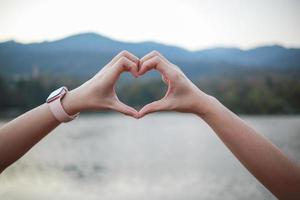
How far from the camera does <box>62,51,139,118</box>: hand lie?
3.98ft

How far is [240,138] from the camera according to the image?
106cm

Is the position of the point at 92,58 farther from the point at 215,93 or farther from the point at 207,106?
the point at 207,106

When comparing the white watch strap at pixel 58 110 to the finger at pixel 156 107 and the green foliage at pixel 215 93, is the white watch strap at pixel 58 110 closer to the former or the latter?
the finger at pixel 156 107

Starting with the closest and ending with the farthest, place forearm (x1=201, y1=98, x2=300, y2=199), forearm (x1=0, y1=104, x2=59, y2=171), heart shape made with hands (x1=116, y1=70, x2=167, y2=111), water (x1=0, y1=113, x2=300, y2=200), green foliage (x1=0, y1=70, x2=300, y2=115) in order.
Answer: forearm (x1=201, y1=98, x2=300, y2=199)
forearm (x1=0, y1=104, x2=59, y2=171)
water (x1=0, y1=113, x2=300, y2=200)
green foliage (x1=0, y1=70, x2=300, y2=115)
heart shape made with hands (x1=116, y1=70, x2=167, y2=111)

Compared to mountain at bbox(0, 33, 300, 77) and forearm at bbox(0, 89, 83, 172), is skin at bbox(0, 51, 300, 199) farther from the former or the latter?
mountain at bbox(0, 33, 300, 77)

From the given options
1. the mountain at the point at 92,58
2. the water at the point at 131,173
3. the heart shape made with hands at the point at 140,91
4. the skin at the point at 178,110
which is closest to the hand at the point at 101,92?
the skin at the point at 178,110

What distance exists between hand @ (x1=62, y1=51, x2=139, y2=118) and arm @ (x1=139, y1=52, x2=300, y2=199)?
0.45ft

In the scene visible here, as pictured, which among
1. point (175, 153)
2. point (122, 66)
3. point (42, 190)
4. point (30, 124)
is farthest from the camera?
point (175, 153)

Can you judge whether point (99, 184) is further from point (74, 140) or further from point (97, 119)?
point (97, 119)

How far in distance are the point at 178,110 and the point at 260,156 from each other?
1.10 feet

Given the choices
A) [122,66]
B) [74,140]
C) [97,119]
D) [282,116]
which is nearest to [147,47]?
[97,119]

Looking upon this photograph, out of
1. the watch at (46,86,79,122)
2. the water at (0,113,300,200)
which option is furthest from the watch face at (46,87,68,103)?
the water at (0,113,300,200)

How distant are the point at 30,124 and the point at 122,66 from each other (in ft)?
1.14

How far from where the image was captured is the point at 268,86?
98.1 ft
